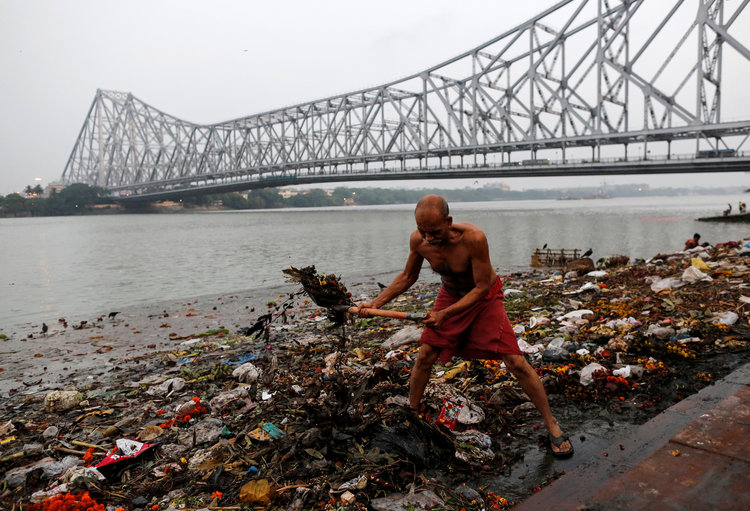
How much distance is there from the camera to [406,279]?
3.04 m

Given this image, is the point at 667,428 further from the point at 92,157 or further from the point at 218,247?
the point at 92,157

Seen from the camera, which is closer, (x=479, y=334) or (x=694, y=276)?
(x=479, y=334)

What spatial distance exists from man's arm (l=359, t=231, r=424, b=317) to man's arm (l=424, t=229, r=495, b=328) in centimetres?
30

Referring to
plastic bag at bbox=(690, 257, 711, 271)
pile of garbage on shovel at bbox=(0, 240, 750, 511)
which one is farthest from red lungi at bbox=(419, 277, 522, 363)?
plastic bag at bbox=(690, 257, 711, 271)

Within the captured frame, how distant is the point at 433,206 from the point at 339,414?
135cm

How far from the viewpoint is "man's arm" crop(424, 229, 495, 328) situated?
2.58m

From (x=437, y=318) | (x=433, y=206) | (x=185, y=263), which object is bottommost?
(x=185, y=263)

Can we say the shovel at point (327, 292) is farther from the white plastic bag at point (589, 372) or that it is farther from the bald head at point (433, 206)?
the white plastic bag at point (589, 372)

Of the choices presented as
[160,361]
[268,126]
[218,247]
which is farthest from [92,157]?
[160,361]

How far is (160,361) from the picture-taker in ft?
17.9

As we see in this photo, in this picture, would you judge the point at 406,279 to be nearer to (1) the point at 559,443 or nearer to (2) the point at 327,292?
(2) the point at 327,292

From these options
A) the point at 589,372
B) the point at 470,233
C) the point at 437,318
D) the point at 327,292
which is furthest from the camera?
the point at 589,372

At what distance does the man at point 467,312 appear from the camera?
259cm

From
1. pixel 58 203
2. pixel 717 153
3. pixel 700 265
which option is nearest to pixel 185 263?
pixel 700 265
